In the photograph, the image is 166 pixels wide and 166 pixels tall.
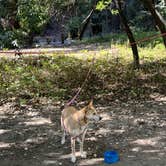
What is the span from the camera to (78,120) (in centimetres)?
548

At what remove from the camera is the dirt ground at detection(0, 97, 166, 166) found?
5961 millimetres

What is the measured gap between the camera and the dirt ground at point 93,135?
5.96 metres

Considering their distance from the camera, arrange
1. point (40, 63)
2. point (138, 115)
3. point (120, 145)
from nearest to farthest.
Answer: point (120, 145), point (138, 115), point (40, 63)

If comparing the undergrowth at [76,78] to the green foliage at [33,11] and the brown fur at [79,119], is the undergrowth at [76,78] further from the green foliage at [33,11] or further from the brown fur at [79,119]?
the brown fur at [79,119]

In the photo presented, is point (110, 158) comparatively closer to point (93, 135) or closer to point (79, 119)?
point (79, 119)

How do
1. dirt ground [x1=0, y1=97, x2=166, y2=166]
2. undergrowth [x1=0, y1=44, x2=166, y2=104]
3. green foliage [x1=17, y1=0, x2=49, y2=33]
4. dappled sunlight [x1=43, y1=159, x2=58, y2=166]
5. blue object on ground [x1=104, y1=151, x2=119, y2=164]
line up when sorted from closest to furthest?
blue object on ground [x1=104, y1=151, x2=119, y2=164]
dappled sunlight [x1=43, y1=159, x2=58, y2=166]
dirt ground [x1=0, y1=97, x2=166, y2=166]
undergrowth [x1=0, y1=44, x2=166, y2=104]
green foliage [x1=17, y1=0, x2=49, y2=33]

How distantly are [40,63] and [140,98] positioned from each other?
4.44 meters

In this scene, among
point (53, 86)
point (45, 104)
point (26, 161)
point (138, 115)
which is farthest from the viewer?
point (53, 86)

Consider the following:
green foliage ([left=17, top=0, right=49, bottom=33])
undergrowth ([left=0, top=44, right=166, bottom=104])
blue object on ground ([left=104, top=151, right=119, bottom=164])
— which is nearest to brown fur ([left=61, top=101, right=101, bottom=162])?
blue object on ground ([left=104, top=151, right=119, bottom=164])

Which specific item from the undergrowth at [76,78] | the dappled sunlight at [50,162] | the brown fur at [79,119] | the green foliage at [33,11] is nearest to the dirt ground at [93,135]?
the dappled sunlight at [50,162]

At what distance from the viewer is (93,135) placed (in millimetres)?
6977

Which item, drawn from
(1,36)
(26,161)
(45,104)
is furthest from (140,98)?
(1,36)

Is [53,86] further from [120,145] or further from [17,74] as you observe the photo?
[120,145]

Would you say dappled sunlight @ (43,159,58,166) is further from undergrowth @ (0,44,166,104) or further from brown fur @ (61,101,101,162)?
undergrowth @ (0,44,166,104)
